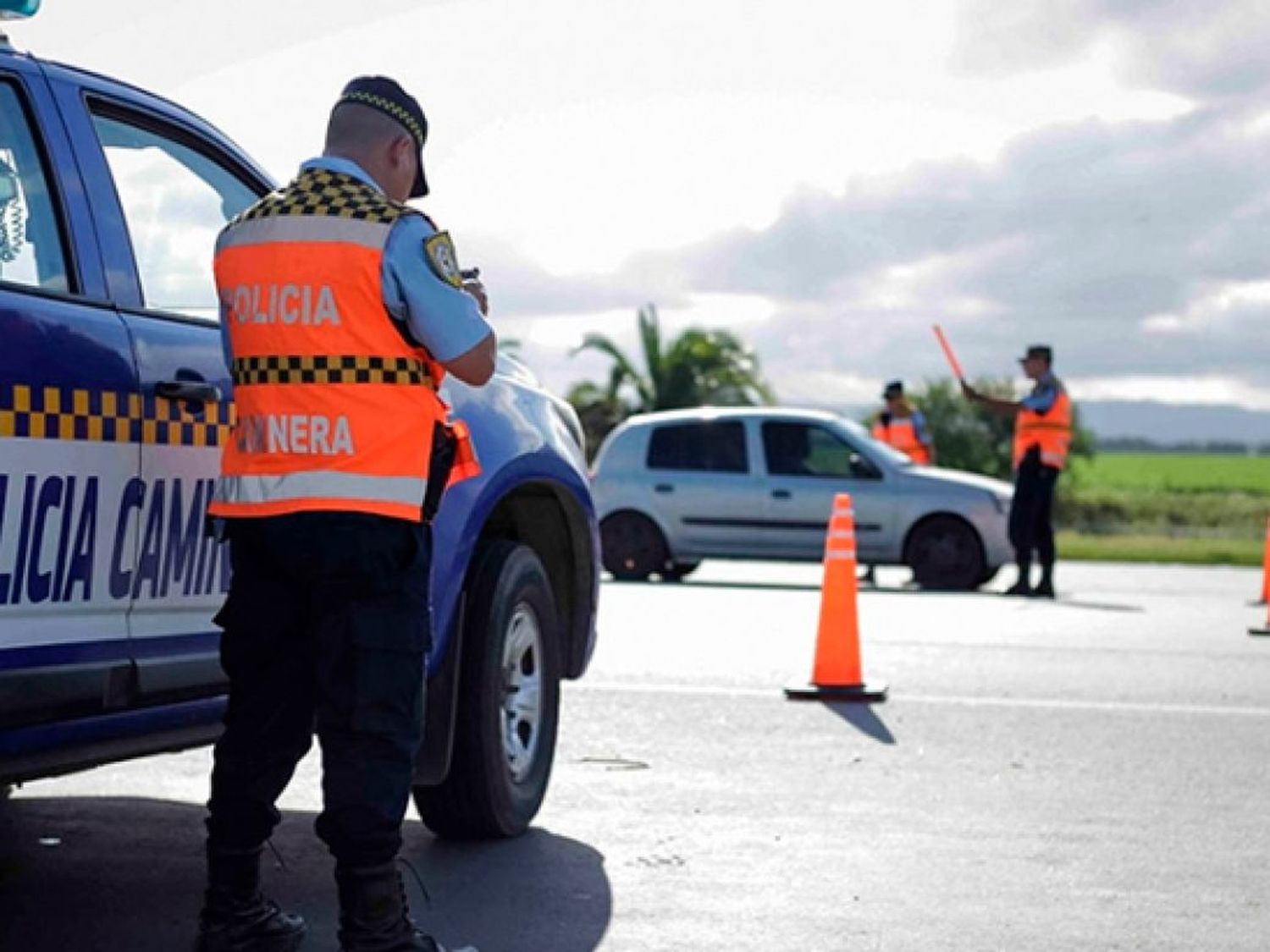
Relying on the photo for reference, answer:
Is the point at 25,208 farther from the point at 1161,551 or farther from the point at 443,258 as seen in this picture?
the point at 1161,551

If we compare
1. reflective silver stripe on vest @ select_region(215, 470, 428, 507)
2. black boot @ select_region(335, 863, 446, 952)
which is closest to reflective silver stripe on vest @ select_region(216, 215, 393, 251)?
reflective silver stripe on vest @ select_region(215, 470, 428, 507)

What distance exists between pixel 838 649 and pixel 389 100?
607cm

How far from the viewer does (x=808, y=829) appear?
7074mm

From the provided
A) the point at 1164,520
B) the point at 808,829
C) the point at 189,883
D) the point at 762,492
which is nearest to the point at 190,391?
the point at 189,883

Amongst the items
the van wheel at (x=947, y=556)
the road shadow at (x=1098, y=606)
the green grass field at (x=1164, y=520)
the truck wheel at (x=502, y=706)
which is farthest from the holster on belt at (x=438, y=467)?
the green grass field at (x=1164, y=520)

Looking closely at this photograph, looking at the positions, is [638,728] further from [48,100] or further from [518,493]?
[48,100]

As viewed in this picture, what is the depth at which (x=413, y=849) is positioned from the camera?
Result: 261 inches

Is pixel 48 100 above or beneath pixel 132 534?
above

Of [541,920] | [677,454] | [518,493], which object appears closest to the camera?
[541,920]

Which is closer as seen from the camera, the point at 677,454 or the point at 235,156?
the point at 235,156

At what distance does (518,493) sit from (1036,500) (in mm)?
11908

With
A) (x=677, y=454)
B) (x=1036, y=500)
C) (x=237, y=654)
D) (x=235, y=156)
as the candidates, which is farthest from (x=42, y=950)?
(x=677, y=454)

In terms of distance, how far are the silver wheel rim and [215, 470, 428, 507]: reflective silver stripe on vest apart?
1.80 meters

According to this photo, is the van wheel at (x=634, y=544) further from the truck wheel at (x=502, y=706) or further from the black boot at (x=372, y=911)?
the black boot at (x=372, y=911)
